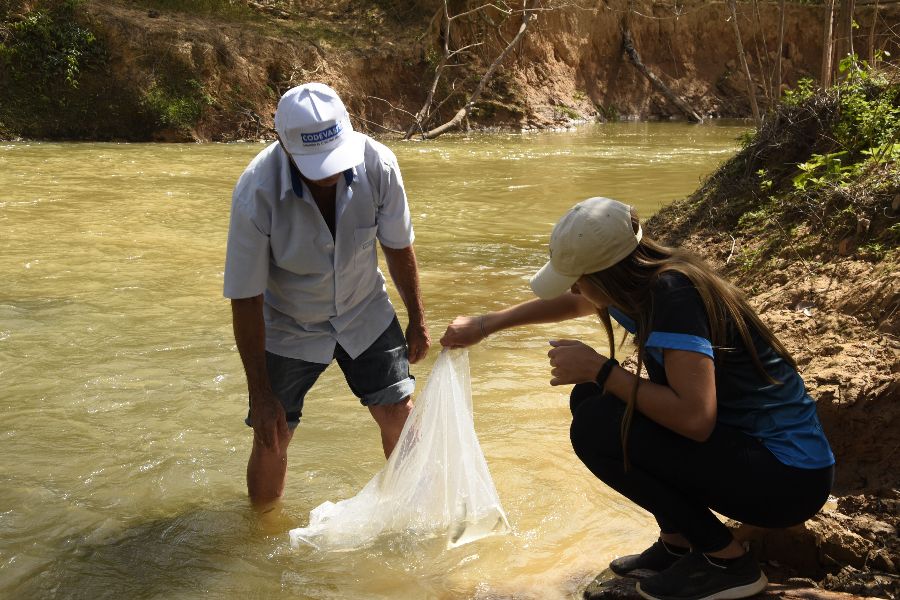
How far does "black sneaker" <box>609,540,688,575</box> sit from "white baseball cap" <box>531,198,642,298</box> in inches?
34.7

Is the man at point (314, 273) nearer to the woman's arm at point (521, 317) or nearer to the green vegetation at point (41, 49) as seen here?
the woman's arm at point (521, 317)

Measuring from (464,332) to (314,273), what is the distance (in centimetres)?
54

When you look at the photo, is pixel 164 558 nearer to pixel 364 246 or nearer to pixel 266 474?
pixel 266 474

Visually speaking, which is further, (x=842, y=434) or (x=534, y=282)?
(x=842, y=434)

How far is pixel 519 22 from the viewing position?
22.6 m

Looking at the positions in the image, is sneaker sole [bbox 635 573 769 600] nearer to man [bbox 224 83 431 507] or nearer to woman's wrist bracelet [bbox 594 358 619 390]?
woman's wrist bracelet [bbox 594 358 619 390]

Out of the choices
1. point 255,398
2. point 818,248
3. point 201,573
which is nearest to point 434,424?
point 255,398

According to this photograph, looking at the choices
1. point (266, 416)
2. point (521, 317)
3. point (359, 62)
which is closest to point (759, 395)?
point (521, 317)

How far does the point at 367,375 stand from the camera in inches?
134

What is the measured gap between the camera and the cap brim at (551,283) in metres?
2.54

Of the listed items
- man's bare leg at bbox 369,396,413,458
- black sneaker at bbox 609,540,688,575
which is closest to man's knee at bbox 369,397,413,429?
man's bare leg at bbox 369,396,413,458

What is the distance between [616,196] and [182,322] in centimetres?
643

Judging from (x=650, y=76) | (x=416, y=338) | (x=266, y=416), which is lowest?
(x=266, y=416)

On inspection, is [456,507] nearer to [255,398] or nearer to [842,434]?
[255,398]
